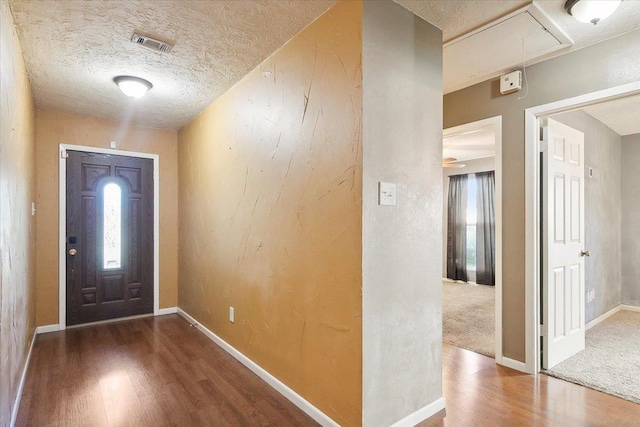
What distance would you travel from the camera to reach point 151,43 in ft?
7.84

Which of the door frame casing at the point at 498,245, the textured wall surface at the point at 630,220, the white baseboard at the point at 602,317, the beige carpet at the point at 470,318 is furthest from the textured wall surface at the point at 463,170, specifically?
the door frame casing at the point at 498,245

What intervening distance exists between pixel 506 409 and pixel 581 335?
64.1 inches

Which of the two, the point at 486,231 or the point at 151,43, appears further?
the point at 486,231

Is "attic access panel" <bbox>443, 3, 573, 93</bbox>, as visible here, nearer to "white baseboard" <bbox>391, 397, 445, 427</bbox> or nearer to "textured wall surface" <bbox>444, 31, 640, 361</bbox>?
"textured wall surface" <bbox>444, 31, 640, 361</bbox>

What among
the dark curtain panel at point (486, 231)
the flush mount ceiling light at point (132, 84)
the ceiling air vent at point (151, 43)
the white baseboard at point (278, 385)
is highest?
the ceiling air vent at point (151, 43)

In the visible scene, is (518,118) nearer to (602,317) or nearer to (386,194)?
(386,194)

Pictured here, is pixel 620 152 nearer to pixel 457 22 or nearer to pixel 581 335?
pixel 581 335

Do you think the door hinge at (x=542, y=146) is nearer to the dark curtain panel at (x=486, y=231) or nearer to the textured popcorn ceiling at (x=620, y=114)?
the textured popcorn ceiling at (x=620, y=114)

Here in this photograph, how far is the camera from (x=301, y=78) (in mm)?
2266

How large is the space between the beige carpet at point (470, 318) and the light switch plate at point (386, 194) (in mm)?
2140

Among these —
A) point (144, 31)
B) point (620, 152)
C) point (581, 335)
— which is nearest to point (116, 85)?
point (144, 31)

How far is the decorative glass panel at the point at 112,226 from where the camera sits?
4227 mm

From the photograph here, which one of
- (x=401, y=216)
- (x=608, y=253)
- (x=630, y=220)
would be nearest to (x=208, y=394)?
(x=401, y=216)

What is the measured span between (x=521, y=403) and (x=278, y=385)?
170cm
